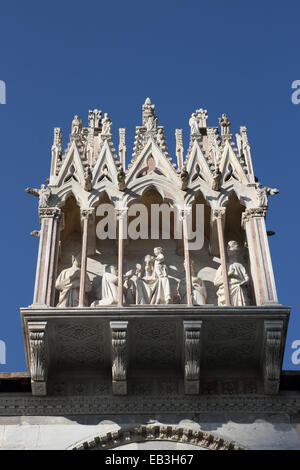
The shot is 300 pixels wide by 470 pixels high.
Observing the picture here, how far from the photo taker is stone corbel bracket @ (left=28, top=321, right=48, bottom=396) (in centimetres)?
1368

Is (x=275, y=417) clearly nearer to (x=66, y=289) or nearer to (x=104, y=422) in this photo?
(x=104, y=422)

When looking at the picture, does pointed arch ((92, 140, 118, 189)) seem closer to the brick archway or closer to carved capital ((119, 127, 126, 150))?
carved capital ((119, 127, 126, 150))

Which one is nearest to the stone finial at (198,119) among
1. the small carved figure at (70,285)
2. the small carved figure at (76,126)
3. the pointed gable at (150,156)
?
the pointed gable at (150,156)

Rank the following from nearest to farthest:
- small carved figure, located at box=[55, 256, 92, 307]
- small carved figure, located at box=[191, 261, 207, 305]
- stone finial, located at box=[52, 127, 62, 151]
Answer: small carved figure, located at box=[55, 256, 92, 307]
small carved figure, located at box=[191, 261, 207, 305]
stone finial, located at box=[52, 127, 62, 151]

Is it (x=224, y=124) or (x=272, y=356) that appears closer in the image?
(x=272, y=356)

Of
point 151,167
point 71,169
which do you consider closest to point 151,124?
point 151,167

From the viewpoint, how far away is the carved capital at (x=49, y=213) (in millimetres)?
15750

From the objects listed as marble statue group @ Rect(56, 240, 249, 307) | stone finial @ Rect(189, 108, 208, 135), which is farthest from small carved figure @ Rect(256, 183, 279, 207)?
stone finial @ Rect(189, 108, 208, 135)

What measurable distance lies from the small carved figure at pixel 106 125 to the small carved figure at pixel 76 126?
416 millimetres

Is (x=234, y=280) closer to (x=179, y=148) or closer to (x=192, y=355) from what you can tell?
(x=192, y=355)

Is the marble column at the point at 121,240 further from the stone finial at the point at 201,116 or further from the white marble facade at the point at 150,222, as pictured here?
the stone finial at the point at 201,116

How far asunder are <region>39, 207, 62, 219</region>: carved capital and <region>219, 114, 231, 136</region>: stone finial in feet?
11.6

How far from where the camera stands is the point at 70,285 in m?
15.1

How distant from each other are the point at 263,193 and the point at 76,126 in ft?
12.3
